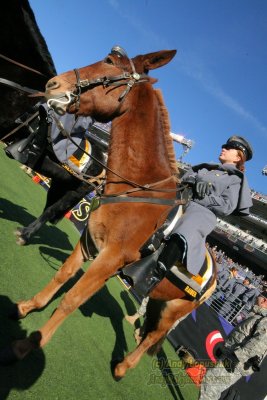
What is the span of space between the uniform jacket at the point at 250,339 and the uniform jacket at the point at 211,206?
2.78 m

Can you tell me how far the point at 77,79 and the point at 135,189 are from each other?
1.30 metres

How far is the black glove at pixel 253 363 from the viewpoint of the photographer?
5.20 meters

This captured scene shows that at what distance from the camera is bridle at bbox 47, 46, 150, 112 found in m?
2.99

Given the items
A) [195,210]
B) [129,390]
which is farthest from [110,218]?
[129,390]

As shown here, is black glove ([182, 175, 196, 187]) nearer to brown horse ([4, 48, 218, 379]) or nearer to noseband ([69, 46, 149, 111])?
brown horse ([4, 48, 218, 379])

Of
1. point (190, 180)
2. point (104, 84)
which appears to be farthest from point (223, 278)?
point (104, 84)

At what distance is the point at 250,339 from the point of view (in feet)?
18.1

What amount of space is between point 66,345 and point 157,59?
3.71 m

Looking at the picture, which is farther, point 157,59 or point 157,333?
point 157,333

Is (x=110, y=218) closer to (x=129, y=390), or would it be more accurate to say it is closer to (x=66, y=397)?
(x=66, y=397)

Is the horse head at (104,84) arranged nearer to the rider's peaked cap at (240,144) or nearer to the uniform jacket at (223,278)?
the rider's peaked cap at (240,144)

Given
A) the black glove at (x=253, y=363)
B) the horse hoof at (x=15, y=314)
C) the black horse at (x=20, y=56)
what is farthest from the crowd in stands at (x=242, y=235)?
the black horse at (x=20, y=56)

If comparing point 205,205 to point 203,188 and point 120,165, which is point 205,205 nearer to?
point 203,188

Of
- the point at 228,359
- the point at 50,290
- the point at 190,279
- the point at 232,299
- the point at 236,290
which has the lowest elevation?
the point at 50,290
